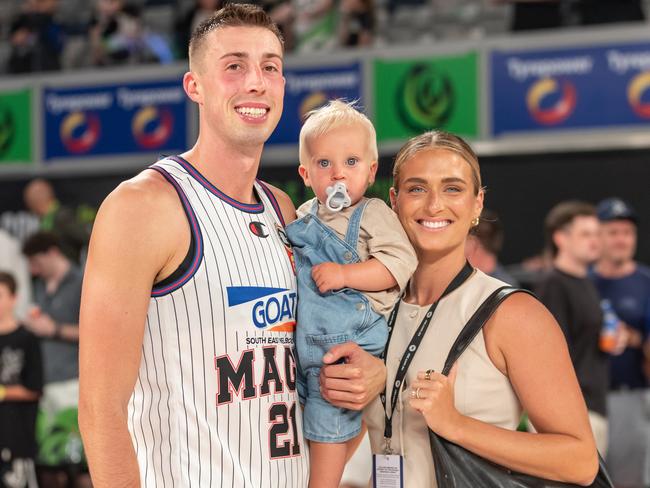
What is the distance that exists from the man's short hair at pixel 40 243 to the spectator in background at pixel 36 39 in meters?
2.61

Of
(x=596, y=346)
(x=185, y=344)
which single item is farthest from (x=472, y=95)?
(x=185, y=344)

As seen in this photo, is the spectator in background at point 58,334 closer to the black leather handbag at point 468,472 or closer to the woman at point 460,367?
the woman at point 460,367

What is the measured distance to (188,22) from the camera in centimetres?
987

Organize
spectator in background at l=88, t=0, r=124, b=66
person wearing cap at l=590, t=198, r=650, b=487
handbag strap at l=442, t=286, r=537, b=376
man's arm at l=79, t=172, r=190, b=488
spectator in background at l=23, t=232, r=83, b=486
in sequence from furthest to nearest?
1. spectator in background at l=88, t=0, r=124, b=66
2. spectator in background at l=23, t=232, r=83, b=486
3. person wearing cap at l=590, t=198, r=650, b=487
4. handbag strap at l=442, t=286, r=537, b=376
5. man's arm at l=79, t=172, r=190, b=488

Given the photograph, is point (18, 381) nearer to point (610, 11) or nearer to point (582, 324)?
point (582, 324)

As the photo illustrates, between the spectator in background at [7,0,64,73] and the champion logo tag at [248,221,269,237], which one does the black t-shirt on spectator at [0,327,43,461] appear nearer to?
the spectator in background at [7,0,64,73]

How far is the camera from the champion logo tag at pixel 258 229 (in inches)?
111

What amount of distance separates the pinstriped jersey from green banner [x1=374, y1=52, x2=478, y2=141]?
210 inches

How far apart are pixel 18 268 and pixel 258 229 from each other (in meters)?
6.72

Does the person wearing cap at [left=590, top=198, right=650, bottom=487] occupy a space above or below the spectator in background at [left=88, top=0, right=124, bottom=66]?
below

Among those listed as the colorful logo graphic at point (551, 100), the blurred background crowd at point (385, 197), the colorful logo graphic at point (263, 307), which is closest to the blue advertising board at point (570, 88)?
the colorful logo graphic at point (551, 100)

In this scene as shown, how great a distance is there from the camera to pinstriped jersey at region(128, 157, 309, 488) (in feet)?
8.55

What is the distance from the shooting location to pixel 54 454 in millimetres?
8453

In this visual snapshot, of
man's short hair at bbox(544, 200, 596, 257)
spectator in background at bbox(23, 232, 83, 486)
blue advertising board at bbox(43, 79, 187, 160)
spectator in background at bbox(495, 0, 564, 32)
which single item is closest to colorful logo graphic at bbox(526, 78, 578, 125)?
spectator in background at bbox(495, 0, 564, 32)
